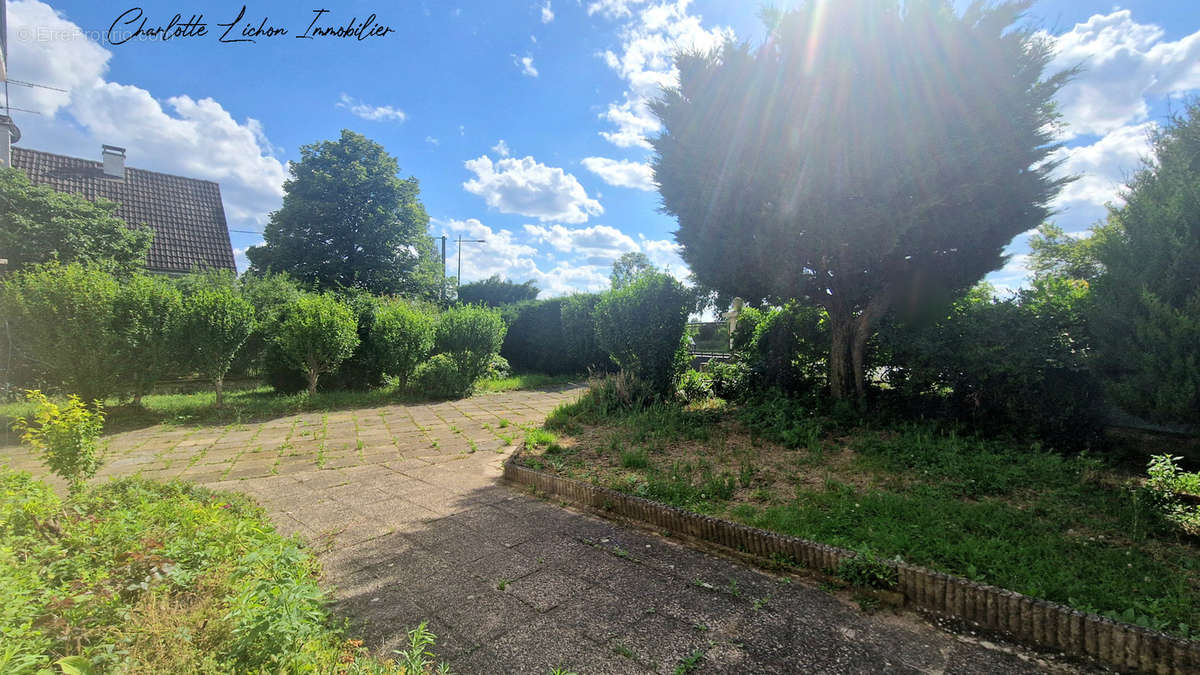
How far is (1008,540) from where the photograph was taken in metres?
2.60

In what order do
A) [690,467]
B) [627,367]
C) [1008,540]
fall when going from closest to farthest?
[1008,540], [690,467], [627,367]

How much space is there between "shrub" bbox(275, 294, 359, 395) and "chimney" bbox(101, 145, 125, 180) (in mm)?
11552

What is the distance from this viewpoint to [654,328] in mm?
7266

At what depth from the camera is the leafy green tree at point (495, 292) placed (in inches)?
877

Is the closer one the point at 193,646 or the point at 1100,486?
the point at 193,646

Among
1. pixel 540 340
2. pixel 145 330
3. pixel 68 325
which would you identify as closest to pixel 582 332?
pixel 540 340

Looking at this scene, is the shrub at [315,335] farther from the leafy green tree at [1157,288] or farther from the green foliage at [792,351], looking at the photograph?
the leafy green tree at [1157,288]

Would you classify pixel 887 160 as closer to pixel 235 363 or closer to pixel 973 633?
pixel 973 633

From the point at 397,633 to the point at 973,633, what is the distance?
2.49 metres

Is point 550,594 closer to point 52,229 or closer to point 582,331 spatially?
point 582,331

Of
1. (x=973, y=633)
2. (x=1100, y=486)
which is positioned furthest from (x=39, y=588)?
(x=1100, y=486)

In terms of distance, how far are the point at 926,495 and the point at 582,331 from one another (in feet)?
37.3

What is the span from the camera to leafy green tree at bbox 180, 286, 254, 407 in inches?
292

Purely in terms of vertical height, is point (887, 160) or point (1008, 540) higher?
point (887, 160)
